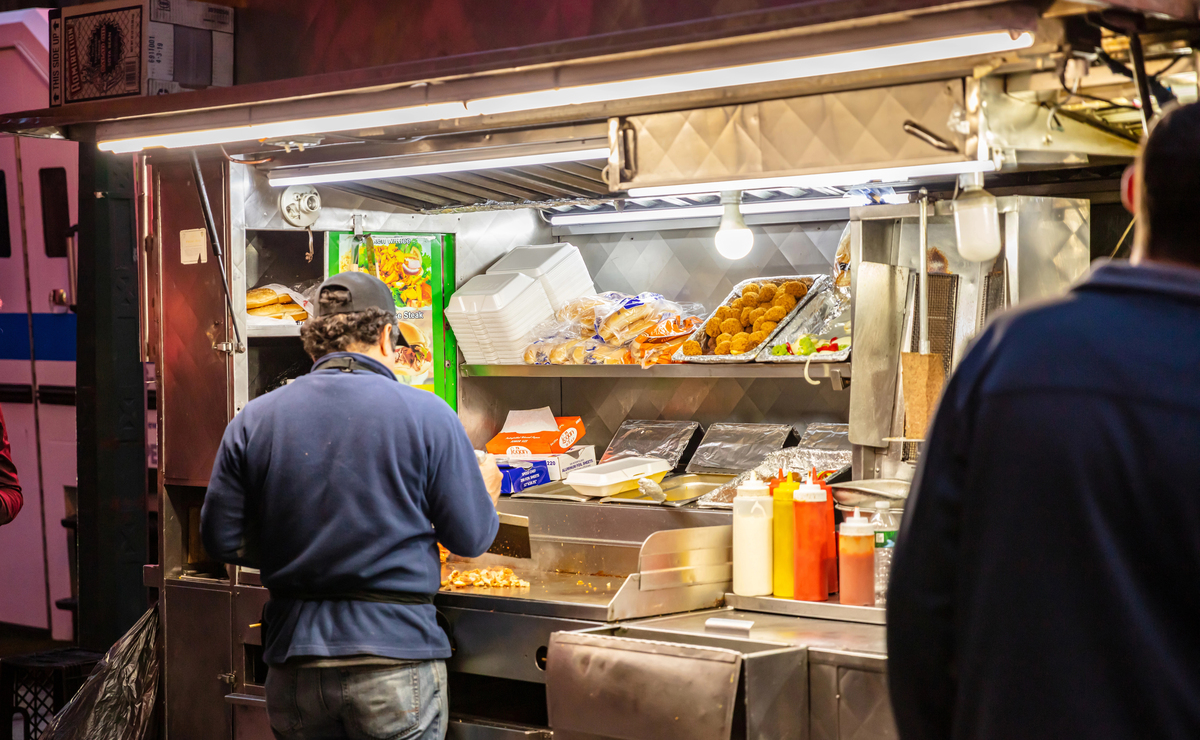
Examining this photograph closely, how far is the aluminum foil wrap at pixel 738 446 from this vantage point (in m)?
4.35

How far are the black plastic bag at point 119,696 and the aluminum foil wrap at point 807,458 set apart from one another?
89.5 inches

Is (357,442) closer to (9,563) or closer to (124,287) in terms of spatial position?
(124,287)

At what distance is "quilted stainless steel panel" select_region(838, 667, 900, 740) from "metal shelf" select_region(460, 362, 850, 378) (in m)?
1.14

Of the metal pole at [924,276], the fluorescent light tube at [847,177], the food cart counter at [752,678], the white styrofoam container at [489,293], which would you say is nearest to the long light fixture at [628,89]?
the fluorescent light tube at [847,177]

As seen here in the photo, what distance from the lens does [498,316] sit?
15.4 ft

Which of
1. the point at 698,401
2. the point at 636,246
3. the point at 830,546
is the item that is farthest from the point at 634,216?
the point at 830,546

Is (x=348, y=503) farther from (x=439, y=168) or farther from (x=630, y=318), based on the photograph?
(x=630, y=318)

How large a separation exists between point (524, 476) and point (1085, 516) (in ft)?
11.2

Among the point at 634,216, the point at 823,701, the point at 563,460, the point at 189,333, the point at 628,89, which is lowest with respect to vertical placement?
the point at 823,701

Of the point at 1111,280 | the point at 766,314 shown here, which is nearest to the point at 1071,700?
the point at 1111,280

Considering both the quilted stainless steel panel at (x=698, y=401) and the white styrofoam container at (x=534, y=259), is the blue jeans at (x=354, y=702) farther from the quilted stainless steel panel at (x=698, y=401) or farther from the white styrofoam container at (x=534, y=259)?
the white styrofoam container at (x=534, y=259)

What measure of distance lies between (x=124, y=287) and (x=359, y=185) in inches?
79.0

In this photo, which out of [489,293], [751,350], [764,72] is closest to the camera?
[764,72]

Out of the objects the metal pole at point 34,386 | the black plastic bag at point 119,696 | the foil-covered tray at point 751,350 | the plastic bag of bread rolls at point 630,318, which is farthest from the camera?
the metal pole at point 34,386
